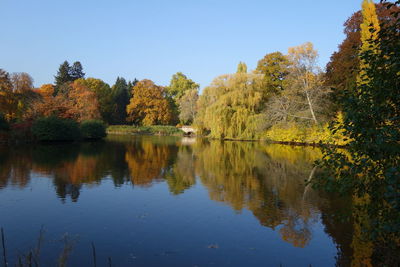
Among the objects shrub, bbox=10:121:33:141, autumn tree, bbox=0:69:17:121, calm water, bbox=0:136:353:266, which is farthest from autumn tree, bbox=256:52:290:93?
autumn tree, bbox=0:69:17:121

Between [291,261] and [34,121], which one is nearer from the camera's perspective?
→ [291,261]

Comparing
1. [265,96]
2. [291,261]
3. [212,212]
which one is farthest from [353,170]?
[265,96]

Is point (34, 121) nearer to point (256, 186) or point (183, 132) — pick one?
point (256, 186)

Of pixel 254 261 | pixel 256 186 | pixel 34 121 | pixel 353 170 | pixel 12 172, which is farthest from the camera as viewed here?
pixel 34 121

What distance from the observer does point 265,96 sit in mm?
38000

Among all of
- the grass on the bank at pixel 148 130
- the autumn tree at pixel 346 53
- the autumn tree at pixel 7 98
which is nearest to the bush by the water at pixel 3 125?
the autumn tree at pixel 7 98

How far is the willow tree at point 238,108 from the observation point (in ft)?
116

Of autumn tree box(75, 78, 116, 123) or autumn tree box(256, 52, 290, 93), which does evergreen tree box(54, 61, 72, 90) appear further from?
autumn tree box(256, 52, 290, 93)

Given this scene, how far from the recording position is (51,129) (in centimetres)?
2719

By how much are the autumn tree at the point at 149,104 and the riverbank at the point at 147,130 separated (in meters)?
1.65

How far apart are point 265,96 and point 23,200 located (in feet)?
106

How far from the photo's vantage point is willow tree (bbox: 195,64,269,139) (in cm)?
3528

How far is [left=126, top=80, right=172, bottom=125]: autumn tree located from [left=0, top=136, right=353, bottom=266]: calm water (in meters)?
44.0

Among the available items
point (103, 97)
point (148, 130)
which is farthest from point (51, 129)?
point (103, 97)
